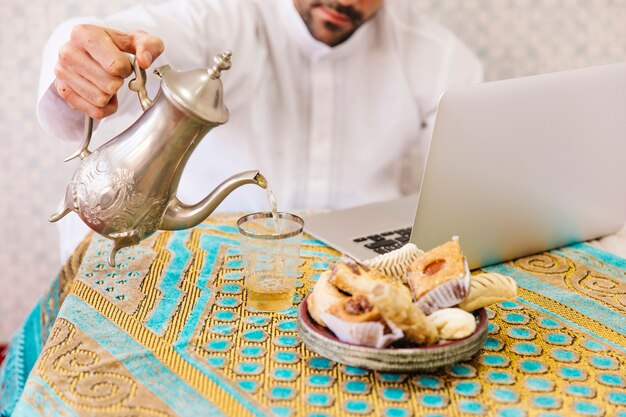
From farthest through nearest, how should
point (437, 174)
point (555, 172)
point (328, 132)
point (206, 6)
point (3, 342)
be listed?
point (3, 342)
point (328, 132)
point (206, 6)
point (555, 172)
point (437, 174)

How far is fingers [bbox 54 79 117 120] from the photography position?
1.04m

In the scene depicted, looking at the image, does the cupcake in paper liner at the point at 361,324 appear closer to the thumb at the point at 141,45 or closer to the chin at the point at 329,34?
the thumb at the point at 141,45

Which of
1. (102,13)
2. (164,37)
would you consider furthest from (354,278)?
(102,13)

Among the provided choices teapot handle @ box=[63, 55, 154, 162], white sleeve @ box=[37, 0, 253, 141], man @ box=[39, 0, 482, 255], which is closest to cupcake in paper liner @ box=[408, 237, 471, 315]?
teapot handle @ box=[63, 55, 154, 162]

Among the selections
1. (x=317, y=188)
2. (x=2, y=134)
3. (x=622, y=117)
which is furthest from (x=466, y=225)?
(x=2, y=134)

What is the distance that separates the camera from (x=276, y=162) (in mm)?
1717

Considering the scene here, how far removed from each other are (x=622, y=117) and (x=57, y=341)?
2.67 ft

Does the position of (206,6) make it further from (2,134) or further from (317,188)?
(2,134)

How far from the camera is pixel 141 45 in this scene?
1010mm

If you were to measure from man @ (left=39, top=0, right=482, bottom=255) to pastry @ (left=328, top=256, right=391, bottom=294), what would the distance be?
814 mm

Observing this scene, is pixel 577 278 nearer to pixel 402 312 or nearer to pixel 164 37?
pixel 402 312

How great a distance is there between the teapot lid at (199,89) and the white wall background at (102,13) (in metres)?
1.11

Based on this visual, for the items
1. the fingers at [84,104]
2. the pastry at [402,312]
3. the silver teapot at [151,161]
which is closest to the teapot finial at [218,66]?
the silver teapot at [151,161]

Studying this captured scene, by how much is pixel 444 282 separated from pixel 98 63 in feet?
1.80
